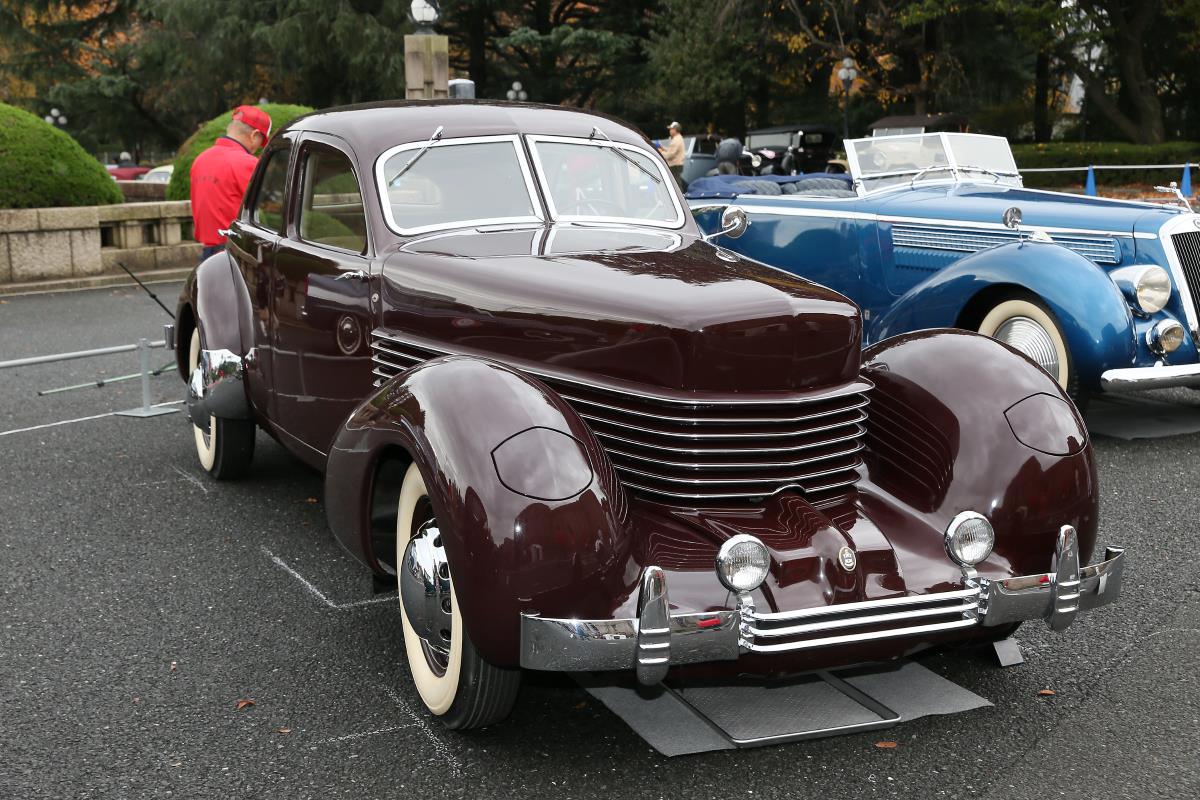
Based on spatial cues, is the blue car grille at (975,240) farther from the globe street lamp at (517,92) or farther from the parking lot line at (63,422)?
the globe street lamp at (517,92)

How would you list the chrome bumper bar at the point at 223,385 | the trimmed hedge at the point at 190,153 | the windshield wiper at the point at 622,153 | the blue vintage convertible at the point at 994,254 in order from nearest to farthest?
1. the windshield wiper at the point at 622,153
2. the chrome bumper bar at the point at 223,385
3. the blue vintage convertible at the point at 994,254
4. the trimmed hedge at the point at 190,153

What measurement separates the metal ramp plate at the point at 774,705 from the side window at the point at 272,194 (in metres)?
2.84

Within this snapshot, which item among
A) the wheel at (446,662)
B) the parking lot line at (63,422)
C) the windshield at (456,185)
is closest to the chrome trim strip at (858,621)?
the wheel at (446,662)

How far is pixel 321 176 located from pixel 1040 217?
4.92 m

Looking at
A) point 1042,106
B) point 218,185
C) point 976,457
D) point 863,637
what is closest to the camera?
point 863,637

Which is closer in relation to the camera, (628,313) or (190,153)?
(628,313)

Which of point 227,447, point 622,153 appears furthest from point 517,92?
point 622,153

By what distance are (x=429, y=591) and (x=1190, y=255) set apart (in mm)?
5866

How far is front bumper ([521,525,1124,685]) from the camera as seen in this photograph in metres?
3.09

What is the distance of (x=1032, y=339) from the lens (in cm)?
725

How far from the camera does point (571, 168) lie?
198 inches

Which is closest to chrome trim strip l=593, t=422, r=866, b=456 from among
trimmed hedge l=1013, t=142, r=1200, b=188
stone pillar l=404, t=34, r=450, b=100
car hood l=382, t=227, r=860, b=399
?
car hood l=382, t=227, r=860, b=399

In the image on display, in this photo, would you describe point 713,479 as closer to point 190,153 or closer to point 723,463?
point 723,463

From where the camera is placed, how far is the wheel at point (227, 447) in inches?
244
